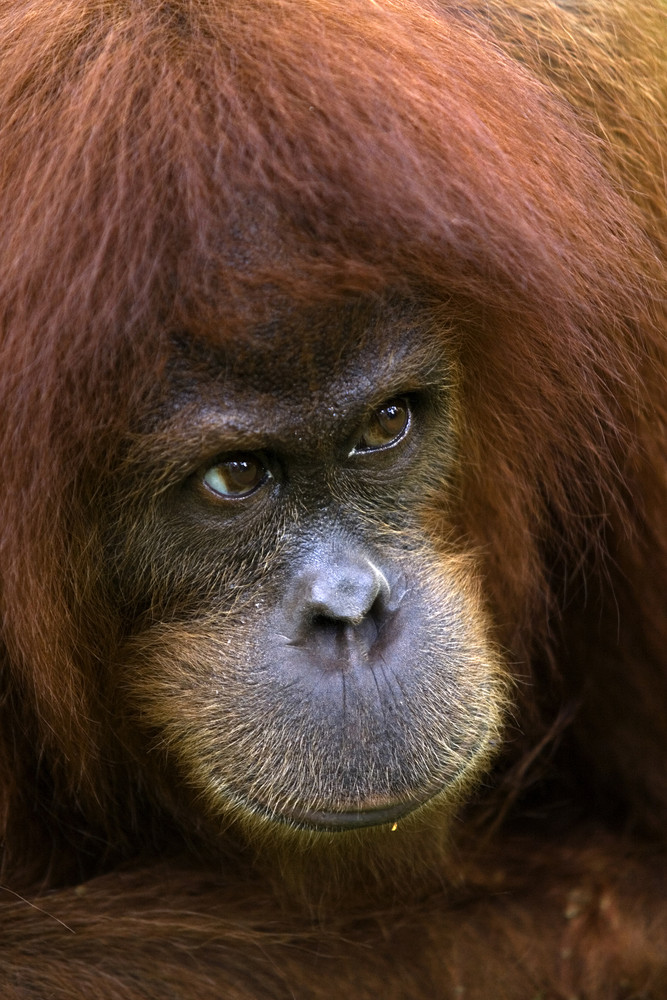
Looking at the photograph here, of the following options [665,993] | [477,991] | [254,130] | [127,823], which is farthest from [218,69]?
[665,993]

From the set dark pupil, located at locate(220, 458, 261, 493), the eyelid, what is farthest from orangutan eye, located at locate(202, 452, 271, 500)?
the eyelid

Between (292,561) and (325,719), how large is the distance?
0.99 ft

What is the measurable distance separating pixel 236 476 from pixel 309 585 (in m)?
0.24

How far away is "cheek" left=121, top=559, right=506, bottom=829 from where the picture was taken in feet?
7.77

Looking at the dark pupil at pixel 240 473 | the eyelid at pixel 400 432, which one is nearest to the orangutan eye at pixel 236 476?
the dark pupil at pixel 240 473

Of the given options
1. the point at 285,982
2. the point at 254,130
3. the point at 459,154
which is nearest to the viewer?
the point at 254,130

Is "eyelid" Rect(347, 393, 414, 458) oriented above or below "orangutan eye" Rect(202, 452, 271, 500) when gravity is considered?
above

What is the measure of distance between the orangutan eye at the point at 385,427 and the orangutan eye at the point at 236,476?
199 millimetres

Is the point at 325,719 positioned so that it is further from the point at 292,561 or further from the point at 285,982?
the point at 285,982

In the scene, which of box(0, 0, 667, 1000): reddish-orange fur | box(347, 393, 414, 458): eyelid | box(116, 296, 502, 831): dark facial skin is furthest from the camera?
box(347, 393, 414, 458): eyelid

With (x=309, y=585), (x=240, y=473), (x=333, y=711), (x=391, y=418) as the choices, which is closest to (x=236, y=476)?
(x=240, y=473)

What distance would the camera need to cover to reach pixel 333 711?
2352 mm

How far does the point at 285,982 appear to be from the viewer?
283 cm

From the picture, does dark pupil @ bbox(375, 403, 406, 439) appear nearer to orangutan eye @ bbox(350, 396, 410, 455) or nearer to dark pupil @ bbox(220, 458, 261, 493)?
orangutan eye @ bbox(350, 396, 410, 455)
